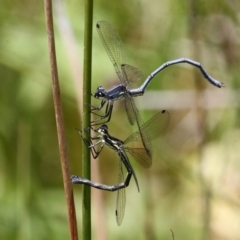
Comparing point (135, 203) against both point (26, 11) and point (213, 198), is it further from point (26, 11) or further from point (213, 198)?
point (26, 11)

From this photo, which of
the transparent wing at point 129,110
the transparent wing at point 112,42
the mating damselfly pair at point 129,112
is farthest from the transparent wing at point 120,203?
the transparent wing at point 112,42

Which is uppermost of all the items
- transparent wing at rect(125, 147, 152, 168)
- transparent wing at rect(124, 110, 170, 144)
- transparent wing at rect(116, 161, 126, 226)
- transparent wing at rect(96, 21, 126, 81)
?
transparent wing at rect(96, 21, 126, 81)

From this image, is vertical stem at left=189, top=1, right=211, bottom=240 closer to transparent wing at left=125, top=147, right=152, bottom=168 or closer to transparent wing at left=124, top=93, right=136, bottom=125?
transparent wing at left=125, top=147, right=152, bottom=168

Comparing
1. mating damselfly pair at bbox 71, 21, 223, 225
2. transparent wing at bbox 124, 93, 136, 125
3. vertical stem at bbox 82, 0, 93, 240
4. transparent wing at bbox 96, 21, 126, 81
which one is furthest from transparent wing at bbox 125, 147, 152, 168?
vertical stem at bbox 82, 0, 93, 240

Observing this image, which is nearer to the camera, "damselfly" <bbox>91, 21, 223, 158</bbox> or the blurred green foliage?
"damselfly" <bbox>91, 21, 223, 158</bbox>

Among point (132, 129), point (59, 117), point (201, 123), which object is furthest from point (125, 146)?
point (201, 123)

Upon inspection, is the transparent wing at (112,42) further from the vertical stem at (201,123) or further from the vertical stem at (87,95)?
the vertical stem at (201,123)

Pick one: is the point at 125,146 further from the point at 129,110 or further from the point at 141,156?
the point at 129,110
